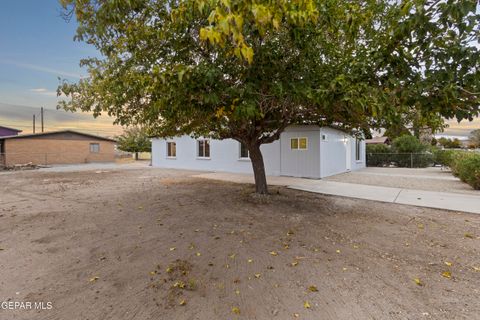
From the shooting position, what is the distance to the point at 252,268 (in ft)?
10.5

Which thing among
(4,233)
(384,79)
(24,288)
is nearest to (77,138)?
(4,233)

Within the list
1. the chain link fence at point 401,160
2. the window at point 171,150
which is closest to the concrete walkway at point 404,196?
the window at point 171,150

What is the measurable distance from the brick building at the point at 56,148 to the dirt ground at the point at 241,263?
71.2ft

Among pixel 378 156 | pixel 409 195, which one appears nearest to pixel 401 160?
pixel 378 156

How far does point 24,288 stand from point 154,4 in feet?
15.0

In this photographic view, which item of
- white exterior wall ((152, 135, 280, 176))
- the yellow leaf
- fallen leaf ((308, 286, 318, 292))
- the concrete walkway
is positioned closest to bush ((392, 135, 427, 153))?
white exterior wall ((152, 135, 280, 176))

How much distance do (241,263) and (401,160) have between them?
20.1 meters

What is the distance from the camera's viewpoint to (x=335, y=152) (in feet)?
45.5

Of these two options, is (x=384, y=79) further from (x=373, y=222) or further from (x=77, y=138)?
(x=77, y=138)

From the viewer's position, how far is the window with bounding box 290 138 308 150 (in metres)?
12.6

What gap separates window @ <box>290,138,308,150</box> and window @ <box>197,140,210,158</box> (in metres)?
6.15

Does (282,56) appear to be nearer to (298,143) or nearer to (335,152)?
(298,143)

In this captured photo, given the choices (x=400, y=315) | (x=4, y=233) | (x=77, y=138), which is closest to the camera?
(x=400, y=315)

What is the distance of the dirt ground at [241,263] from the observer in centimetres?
242
